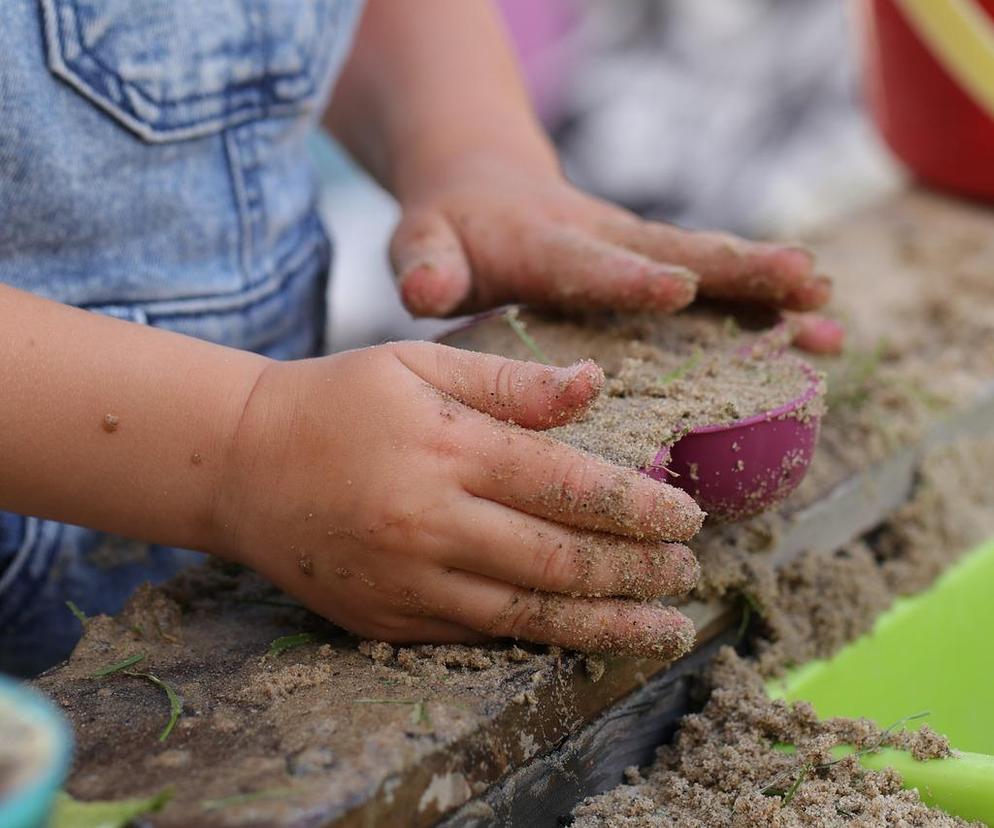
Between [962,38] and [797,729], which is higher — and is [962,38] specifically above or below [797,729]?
above

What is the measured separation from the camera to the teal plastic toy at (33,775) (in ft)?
1.70

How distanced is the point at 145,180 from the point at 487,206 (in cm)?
36

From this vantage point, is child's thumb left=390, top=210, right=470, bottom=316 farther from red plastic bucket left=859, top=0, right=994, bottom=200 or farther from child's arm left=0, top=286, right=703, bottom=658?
red plastic bucket left=859, top=0, right=994, bottom=200

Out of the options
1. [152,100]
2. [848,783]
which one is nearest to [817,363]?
[848,783]

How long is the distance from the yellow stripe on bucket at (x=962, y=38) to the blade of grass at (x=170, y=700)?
5.23ft

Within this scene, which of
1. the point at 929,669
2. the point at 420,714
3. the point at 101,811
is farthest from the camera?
the point at 929,669

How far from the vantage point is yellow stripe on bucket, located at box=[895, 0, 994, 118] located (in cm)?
185

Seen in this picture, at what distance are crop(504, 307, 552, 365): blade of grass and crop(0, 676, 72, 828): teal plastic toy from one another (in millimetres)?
641

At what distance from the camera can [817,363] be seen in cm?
129

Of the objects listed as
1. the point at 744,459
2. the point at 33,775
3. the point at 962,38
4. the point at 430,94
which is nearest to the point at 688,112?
the point at 962,38

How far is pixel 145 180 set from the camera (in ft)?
3.88

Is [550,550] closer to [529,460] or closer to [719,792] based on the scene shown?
[529,460]

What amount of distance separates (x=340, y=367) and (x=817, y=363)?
0.61m

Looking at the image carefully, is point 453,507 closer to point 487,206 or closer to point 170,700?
point 170,700
